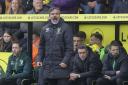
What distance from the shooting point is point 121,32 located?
481 inches

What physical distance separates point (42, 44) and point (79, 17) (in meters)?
1.17

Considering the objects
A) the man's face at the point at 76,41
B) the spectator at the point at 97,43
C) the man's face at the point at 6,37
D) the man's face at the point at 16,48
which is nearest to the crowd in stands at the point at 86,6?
the man's face at the point at 6,37

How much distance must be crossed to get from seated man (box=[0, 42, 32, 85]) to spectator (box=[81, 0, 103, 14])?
82.6 inches

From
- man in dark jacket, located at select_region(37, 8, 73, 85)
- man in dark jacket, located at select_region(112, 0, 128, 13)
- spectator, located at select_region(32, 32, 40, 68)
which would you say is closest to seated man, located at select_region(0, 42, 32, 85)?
spectator, located at select_region(32, 32, 40, 68)

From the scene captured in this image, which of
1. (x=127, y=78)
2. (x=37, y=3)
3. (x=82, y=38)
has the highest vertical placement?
(x=37, y=3)

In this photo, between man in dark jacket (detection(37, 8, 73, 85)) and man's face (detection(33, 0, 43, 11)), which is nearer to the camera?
man in dark jacket (detection(37, 8, 73, 85))

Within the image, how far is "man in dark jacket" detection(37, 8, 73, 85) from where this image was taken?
10883mm

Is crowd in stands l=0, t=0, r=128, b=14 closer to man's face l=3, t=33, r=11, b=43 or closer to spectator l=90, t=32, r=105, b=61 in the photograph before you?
man's face l=3, t=33, r=11, b=43

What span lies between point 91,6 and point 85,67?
2.57m

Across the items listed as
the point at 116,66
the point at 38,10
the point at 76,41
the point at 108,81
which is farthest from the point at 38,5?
the point at 108,81

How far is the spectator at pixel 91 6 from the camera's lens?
13.0 meters

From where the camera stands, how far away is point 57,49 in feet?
35.8

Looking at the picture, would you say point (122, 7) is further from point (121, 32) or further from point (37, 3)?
point (37, 3)

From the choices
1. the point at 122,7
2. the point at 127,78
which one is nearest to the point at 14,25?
the point at 122,7
